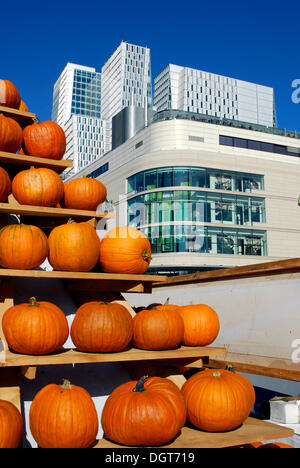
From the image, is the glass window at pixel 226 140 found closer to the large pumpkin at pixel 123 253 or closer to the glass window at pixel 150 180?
the glass window at pixel 150 180

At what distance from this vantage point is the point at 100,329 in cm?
254

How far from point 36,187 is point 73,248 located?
659mm

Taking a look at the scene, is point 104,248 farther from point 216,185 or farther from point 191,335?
point 216,185

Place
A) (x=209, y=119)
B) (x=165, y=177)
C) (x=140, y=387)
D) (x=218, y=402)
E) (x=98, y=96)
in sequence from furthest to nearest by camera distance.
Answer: (x=98, y=96)
(x=209, y=119)
(x=165, y=177)
(x=218, y=402)
(x=140, y=387)

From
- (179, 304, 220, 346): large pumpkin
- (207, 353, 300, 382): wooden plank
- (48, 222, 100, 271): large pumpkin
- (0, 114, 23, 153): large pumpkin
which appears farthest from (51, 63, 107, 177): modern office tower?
(48, 222, 100, 271): large pumpkin

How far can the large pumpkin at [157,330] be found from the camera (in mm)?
2746

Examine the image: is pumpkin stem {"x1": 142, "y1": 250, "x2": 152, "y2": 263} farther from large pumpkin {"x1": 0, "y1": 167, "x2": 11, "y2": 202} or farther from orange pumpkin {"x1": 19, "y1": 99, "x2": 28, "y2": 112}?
orange pumpkin {"x1": 19, "y1": 99, "x2": 28, "y2": 112}

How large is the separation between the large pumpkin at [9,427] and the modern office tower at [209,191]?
3028 centimetres

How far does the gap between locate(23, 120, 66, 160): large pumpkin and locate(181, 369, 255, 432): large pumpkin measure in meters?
2.22

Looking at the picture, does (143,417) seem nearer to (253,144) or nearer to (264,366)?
(264,366)

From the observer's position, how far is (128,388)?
7.81ft

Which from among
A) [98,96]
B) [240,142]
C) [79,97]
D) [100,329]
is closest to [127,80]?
[98,96]

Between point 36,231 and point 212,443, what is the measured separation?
1713mm
